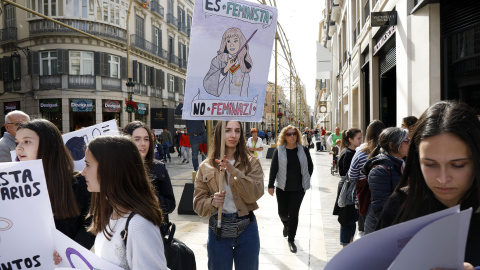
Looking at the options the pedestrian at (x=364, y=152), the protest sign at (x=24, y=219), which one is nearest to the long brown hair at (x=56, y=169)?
the protest sign at (x=24, y=219)

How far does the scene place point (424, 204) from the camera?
1.60 meters

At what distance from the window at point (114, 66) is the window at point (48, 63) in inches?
153

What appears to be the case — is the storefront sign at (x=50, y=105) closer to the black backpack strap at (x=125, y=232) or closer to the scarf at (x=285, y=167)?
the scarf at (x=285, y=167)

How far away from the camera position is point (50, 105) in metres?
27.6

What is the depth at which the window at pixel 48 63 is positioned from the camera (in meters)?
27.5

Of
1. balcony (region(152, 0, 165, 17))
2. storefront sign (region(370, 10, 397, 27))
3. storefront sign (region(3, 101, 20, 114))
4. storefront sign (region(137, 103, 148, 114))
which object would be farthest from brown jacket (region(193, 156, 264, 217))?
balcony (region(152, 0, 165, 17))

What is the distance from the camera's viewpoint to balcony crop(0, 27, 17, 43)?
27920mm

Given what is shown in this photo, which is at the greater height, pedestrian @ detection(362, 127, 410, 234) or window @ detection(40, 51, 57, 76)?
window @ detection(40, 51, 57, 76)

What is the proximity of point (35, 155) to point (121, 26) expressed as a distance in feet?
97.9

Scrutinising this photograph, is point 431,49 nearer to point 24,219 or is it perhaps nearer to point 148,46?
point 24,219

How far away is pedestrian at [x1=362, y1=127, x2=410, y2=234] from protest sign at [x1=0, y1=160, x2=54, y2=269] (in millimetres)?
2570

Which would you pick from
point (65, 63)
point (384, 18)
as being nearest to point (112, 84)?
point (65, 63)

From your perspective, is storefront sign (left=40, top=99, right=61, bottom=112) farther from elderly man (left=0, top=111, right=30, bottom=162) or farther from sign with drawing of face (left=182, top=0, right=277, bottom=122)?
sign with drawing of face (left=182, top=0, right=277, bottom=122)

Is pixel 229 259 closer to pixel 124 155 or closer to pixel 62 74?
pixel 124 155
